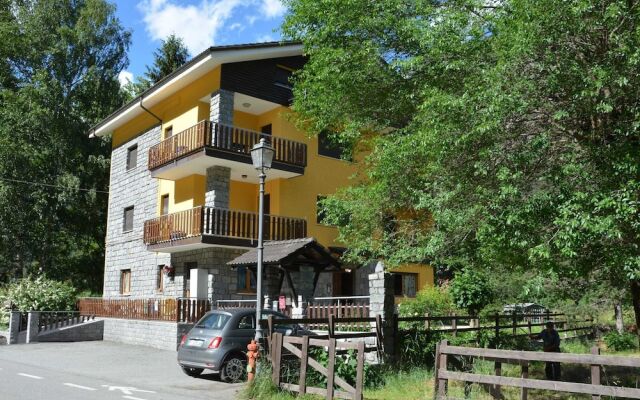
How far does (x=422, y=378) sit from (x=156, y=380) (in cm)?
543

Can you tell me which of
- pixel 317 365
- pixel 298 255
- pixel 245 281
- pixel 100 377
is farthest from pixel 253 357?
pixel 245 281

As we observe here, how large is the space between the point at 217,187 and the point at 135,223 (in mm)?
6529

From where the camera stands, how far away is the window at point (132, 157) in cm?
2691

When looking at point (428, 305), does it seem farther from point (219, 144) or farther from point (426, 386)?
point (426, 386)

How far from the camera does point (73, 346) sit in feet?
64.5

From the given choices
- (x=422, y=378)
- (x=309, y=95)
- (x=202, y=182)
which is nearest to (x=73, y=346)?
(x=202, y=182)

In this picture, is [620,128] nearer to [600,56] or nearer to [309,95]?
[600,56]

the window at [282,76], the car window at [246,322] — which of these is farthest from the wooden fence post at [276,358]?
the window at [282,76]

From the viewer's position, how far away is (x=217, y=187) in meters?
21.1

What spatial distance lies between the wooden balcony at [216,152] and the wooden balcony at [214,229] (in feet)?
5.89

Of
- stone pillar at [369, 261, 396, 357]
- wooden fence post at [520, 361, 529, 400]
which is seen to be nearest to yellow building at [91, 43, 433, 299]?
stone pillar at [369, 261, 396, 357]

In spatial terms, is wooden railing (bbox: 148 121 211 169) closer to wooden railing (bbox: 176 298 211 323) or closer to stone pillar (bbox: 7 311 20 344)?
wooden railing (bbox: 176 298 211 323)

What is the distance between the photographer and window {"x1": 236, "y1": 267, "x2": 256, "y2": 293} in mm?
20984

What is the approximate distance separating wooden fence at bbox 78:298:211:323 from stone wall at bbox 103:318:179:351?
198mm
